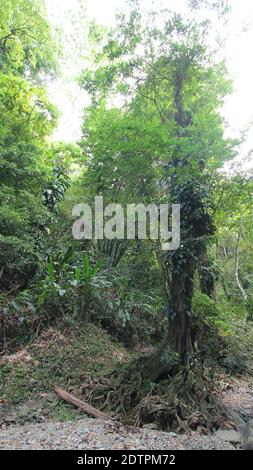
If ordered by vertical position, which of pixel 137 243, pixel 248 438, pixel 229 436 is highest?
pixel 137 243

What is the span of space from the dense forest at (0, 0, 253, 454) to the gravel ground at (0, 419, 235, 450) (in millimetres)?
242

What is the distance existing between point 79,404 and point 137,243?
2810mm

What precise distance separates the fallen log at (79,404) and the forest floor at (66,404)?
0.19 ft

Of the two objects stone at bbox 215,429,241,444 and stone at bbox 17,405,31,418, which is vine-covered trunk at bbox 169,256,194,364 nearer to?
stone at bbox 215,429,241,444

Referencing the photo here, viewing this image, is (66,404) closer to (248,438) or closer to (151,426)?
(151,426)

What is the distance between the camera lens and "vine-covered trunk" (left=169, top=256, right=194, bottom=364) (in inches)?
165

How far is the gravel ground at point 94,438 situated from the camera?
2.82m

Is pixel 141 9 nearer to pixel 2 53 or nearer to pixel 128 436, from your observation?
pixel 2 53

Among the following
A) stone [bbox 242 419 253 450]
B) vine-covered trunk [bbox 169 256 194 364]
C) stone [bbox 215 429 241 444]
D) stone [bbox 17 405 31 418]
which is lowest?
stone [bbox 215 429 241 444]

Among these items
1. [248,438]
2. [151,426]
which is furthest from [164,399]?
[248,438]

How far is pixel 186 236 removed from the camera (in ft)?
14.0

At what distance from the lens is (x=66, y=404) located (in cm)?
376

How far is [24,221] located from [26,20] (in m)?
5.27

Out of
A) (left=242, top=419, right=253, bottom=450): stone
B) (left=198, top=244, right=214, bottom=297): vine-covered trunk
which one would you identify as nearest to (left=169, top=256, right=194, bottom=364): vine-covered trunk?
(left=198, top=244, right=214, bottom=297): vine-covered trunk
